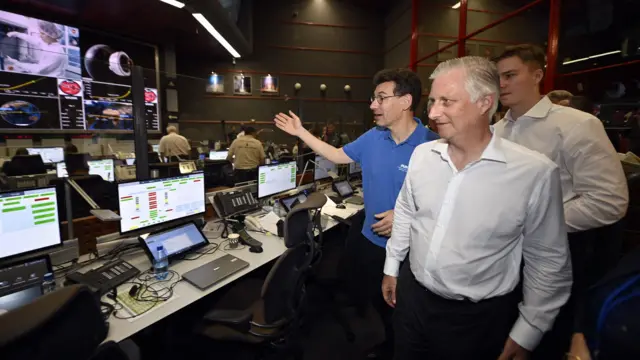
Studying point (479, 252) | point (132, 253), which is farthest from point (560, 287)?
point (132, 253)

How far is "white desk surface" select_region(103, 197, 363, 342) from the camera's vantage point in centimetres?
125

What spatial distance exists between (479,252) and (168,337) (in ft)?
6.03

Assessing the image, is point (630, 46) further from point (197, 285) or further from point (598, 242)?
point (197, 285)

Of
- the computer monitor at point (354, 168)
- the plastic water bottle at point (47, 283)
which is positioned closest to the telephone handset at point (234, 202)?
the plastic water bottle at point (47, 283)

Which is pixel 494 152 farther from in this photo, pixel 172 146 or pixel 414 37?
pixel 414 37

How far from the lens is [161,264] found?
1.72 metres

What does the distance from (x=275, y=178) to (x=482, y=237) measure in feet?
7.16

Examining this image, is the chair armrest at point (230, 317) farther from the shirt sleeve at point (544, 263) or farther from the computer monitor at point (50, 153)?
the computer monitor at point (50, 153)

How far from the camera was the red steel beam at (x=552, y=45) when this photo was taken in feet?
10.8

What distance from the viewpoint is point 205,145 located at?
808 centimetres

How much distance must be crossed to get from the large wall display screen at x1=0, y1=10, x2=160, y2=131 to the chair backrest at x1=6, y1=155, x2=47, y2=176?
55.9 inches

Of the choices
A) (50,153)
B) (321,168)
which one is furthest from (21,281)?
(50,153)

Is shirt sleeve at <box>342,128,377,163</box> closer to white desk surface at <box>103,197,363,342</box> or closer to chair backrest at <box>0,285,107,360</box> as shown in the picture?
white desk surface at <box>103,197,363,342</box>

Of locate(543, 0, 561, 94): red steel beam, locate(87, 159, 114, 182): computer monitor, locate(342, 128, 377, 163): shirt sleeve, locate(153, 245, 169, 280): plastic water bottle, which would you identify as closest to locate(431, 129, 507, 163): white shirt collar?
locate(342, 128, 377, 163): shirt sleeve
